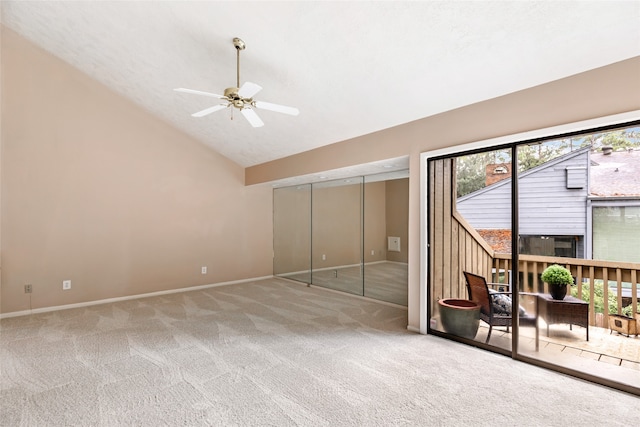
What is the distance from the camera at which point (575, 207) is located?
2662 millimetres

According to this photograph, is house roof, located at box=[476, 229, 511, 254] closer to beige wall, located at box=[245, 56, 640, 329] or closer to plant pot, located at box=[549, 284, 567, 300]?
plant pot, located at box=[549, 284, 567, 300]

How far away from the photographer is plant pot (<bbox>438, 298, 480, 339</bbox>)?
3.23 m

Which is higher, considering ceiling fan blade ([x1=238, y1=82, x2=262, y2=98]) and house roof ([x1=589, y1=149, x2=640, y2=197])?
ceiling fan blade ([x1=238, y1=82, x2=262, y2=98])

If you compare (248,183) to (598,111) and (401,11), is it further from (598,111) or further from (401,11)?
(598,111)

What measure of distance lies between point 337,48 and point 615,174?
2.55 metres

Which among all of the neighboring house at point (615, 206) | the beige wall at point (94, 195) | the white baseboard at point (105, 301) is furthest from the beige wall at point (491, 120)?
the white baseboard at point (105, 301)

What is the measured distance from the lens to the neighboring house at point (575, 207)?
2.44 metres

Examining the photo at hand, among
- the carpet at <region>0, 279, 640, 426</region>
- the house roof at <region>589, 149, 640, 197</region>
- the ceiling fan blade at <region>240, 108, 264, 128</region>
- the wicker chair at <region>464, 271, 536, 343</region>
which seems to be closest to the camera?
the carpet at <region>0, 279, 640, 426</region>

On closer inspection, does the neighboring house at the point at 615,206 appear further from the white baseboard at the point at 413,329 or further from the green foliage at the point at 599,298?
the white baseboard at the point at 413,329

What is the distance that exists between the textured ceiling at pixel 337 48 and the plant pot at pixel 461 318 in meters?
2.13

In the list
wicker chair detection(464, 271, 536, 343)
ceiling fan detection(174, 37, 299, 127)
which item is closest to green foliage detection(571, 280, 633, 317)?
wicker chair detection(464, 271, 536, 343)

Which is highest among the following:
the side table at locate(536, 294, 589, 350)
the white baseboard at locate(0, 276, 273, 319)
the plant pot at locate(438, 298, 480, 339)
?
the side table at locate(536, 294, 589, 350)

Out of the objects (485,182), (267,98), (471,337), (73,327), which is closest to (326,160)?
(267,98)

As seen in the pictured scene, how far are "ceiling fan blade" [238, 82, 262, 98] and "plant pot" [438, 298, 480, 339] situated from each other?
2.89m
